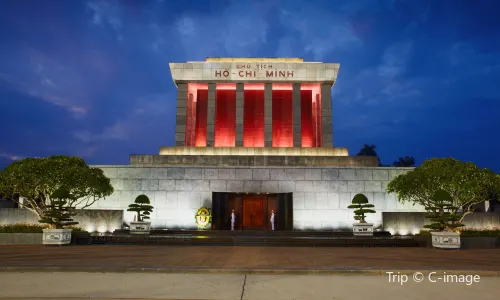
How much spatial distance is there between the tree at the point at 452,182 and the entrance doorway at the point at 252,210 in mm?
9834

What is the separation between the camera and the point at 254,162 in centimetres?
3634

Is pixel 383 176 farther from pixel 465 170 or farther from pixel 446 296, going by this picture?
pixel 446 296

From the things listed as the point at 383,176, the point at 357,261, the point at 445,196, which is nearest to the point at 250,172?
the point at 383,176

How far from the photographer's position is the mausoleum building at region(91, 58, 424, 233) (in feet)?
111

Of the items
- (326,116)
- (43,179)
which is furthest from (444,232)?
(43,179)

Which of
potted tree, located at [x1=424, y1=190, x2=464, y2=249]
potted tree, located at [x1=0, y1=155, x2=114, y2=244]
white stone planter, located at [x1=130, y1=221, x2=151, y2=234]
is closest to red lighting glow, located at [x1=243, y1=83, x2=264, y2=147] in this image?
white stone planter, located at [x1=130, y1=221, x2=151, y2=234]

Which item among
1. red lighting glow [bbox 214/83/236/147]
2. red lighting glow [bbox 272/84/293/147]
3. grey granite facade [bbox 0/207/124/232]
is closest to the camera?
grey granite facade [bbox 0/207/124/232]

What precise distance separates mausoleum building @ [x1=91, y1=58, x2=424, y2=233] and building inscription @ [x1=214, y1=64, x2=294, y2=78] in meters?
0.12

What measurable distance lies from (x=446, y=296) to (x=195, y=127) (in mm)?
37407

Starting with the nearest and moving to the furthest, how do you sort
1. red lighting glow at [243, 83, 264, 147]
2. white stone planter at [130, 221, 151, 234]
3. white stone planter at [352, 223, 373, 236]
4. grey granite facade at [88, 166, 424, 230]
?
white stone planter at [352, 223, 373, 236] < white stone planter at [130, 221, 151, 234] < grey granite facade at [88, 166, 424, 230] < red lighting glow at [243, 83, 264, 147]

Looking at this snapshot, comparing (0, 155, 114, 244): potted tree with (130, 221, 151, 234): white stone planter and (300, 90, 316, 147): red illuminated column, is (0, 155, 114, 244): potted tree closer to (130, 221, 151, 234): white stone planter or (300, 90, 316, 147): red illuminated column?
(130, 221, 151, 234): white stone planter

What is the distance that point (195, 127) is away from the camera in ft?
147

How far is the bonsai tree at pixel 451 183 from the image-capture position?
85.6ft

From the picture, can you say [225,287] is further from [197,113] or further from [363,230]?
[197,113]
